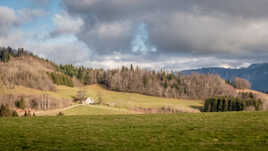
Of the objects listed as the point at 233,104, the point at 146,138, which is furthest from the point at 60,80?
the point at 146,138

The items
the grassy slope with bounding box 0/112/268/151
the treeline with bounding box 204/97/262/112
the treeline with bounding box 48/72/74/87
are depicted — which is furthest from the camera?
the treeline with bounding box 48/72/74/87

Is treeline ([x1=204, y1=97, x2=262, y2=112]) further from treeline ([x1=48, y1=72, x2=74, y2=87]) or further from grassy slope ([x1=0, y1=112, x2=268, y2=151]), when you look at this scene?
treeline ([x1=48, y1=72, x2=74, y2=87])

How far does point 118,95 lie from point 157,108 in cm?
5342

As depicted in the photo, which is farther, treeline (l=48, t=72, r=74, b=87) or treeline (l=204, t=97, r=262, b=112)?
treeline (l=48, t=72, r=74, b=87)

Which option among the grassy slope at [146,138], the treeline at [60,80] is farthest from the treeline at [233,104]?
the treeline at [60,80]

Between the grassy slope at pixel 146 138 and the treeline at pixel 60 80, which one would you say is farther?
the treeline at pixel 60 80

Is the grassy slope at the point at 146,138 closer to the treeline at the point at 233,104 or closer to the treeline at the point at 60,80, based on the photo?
the treeline at the point at 233,104

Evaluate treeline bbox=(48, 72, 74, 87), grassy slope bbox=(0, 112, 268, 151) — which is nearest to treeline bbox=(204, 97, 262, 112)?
grassy slope bbox=(0, 112, 268, 151)

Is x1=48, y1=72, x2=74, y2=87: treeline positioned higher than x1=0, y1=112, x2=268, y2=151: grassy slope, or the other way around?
x1=48, y1=72, x2=74, y2=87: treeline

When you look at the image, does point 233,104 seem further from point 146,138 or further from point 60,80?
point 60,80

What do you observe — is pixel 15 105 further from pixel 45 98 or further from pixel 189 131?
pixel 189 131

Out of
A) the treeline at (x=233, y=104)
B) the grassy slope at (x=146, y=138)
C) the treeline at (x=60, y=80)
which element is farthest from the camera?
the treeline at (x=60, y=80)

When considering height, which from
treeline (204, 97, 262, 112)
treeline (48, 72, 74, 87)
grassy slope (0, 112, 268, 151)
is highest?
treeline (48, 72, 74, 87)

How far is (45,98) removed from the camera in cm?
11238
